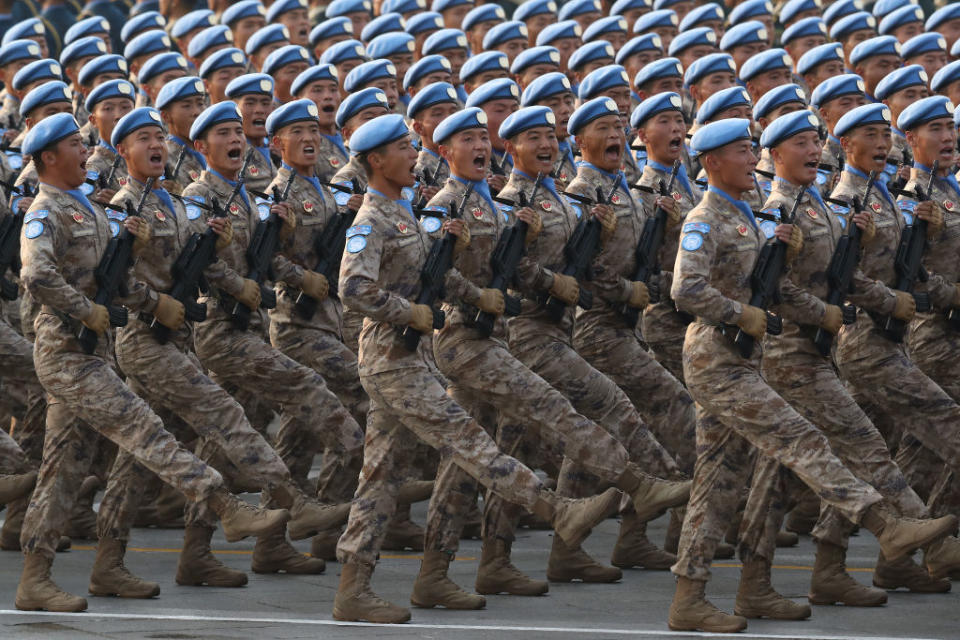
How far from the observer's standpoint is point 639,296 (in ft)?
39.4

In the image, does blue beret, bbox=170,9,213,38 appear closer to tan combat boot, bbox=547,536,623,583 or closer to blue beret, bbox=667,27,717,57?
blue beret, bbox=667,27,717,57

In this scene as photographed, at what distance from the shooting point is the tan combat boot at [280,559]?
11.5m

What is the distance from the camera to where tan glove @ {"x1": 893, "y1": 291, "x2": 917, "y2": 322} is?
36.0 ft

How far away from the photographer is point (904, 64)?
15359mm

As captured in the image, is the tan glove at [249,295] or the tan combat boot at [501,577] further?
the tan glove at [249,295]

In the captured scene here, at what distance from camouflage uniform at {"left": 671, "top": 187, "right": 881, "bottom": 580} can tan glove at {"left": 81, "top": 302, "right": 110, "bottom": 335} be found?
8.53 feet

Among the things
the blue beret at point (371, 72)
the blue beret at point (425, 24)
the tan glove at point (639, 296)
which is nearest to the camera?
the tan glove at point (639, 296)

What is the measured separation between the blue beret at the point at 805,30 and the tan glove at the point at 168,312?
686 centimetres

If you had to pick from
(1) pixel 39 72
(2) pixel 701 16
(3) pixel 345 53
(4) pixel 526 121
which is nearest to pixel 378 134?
(4) pixel 526 121

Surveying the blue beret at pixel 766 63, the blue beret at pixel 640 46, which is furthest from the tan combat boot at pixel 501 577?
the blue beret at pixel 640 46

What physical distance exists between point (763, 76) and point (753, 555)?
5029 millimetres

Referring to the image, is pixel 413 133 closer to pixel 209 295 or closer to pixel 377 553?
pixel 209 295

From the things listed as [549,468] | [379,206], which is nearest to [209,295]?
[379,206]

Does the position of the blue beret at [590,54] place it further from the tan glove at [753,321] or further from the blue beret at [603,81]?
the tan glove at [753,321]
